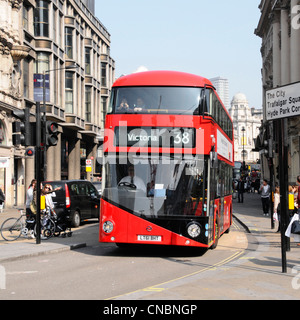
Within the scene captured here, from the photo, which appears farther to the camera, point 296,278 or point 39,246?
point 39,246

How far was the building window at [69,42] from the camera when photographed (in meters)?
51.5

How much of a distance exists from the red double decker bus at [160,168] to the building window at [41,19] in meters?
32.9

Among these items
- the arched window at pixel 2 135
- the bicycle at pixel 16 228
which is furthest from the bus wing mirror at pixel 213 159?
the arched window at pixel 2 135

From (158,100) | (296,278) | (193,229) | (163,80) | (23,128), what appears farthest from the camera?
(23,128)

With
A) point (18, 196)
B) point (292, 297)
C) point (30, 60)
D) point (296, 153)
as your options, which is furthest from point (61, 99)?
point (292, 297)

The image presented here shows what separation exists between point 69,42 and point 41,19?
25.0 ft

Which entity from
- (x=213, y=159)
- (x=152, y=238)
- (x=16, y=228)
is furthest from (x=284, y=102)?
(x=16, y=228)

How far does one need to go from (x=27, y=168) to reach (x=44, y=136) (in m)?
26.8

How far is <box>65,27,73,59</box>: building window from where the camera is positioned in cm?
5147

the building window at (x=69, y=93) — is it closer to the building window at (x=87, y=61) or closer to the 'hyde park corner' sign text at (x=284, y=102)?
the building window at (x=87, y=61)

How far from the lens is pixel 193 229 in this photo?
41.9ft

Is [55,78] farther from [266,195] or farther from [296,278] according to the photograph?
[296,278]

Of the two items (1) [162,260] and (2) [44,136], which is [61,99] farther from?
(1) [162,260]

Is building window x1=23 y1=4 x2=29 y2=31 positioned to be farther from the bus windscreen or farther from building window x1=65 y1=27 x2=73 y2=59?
the bus windscreen
